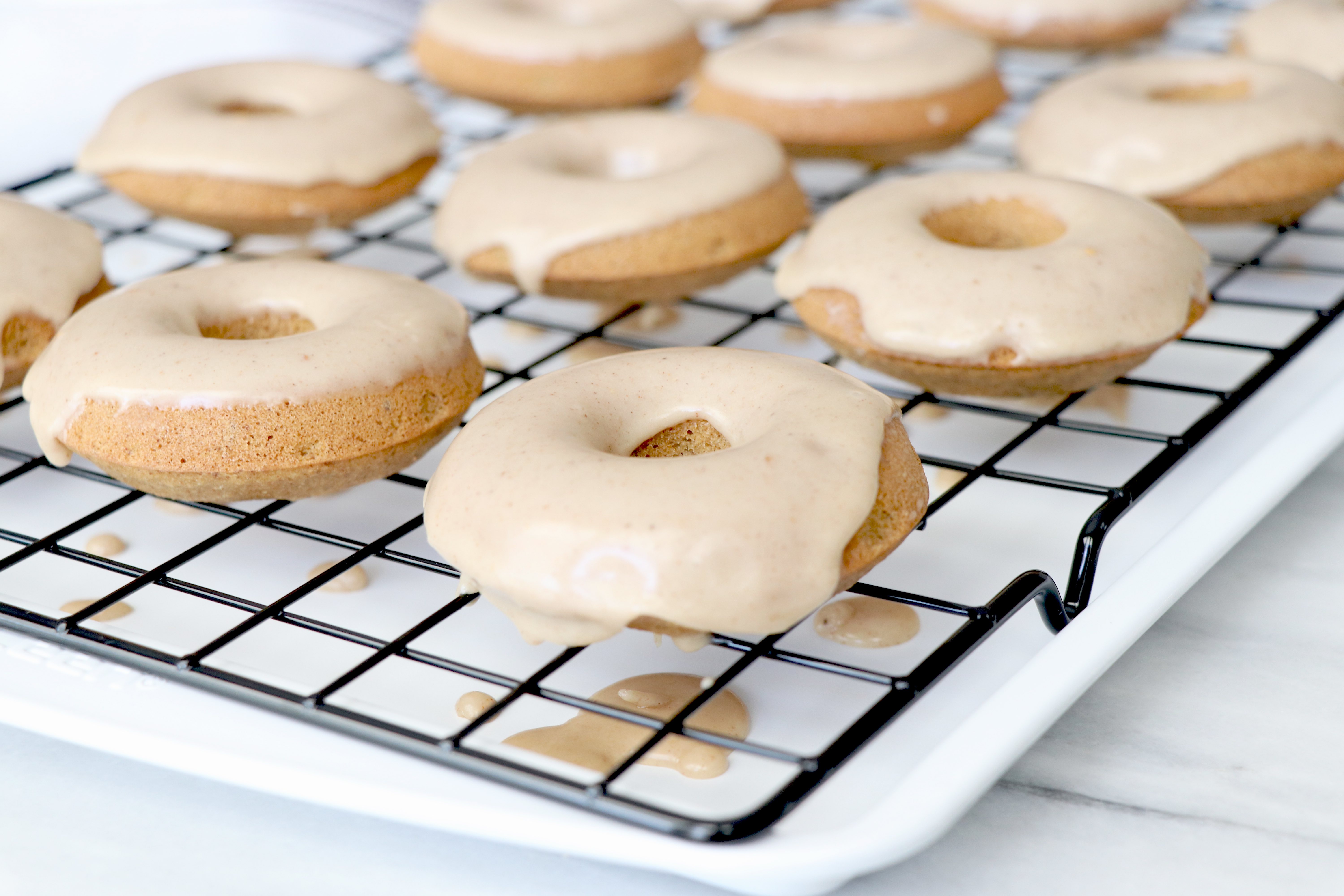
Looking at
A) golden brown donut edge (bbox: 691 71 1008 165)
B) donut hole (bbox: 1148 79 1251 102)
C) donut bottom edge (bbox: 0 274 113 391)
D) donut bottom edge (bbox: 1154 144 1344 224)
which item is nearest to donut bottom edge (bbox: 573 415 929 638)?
donut bottom edge (bbox: 0 274 113 391)

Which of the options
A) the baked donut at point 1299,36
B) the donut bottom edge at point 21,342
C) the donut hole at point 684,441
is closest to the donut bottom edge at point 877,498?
the donut hole at point 684,441

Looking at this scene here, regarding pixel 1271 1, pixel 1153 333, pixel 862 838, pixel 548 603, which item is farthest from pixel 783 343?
pixel 1271 1

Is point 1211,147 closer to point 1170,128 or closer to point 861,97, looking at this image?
point 1170,128

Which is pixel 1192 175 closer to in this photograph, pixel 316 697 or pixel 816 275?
pixel 816 275

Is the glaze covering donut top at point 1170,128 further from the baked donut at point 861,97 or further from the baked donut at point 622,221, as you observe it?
the baked donut at point 622,221

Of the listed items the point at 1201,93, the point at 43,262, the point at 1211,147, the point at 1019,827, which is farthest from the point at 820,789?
the point at 1201,93

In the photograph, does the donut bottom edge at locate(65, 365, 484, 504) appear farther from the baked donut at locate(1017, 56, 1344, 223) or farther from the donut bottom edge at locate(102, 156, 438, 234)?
the baked donut at locate(1017, 56, 1344, 223)
